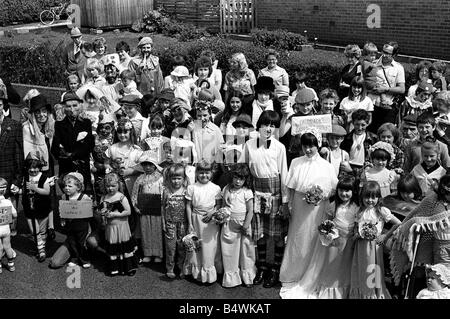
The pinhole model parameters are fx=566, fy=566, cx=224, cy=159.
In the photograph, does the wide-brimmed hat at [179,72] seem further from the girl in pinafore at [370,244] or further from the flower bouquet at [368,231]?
the flower bouquet at [368,231]

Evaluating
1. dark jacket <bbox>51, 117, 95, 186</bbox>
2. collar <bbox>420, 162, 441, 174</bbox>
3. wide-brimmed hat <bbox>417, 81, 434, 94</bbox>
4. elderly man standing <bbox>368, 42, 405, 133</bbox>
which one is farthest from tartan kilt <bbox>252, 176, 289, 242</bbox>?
wide-brimmed hat <bbox>417, 81, 434, 94</bbox>

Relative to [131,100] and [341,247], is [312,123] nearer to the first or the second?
[341,247]

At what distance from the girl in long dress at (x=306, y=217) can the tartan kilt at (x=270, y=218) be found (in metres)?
0.13

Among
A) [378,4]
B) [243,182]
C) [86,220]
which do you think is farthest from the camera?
[378,4]

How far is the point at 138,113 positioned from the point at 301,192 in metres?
2.73

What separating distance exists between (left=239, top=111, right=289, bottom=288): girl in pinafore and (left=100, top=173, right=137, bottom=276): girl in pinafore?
→ 1412mm

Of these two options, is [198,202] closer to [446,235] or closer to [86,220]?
[86,220]

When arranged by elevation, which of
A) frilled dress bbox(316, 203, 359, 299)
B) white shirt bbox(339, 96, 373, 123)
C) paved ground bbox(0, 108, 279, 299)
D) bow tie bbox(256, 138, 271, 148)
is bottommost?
paved ground bbox(0, 108, 279, 299)

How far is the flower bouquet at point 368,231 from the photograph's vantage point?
5.21 metres

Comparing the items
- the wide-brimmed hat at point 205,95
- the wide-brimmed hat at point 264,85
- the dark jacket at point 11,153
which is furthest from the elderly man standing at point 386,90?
the dark jacket at point 11,153

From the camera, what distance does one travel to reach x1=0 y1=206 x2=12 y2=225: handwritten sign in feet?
20.3

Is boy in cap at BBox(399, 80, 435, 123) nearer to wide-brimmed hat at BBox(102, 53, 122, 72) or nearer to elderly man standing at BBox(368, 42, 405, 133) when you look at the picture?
elderly man standing at BBox(368, 42, 405, 133)

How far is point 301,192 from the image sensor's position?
5.68 metres
